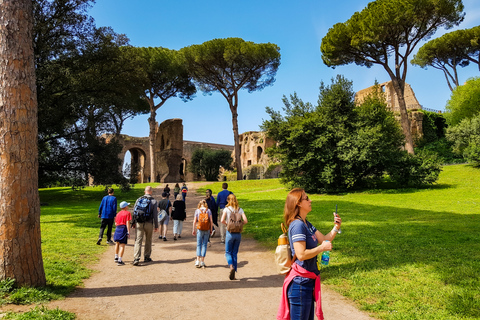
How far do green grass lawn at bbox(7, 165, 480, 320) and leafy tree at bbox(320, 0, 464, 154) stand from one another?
1413 centimetres

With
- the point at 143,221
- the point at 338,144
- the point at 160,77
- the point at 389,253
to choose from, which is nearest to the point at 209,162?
the point at 160,77

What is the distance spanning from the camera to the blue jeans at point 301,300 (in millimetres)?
2551

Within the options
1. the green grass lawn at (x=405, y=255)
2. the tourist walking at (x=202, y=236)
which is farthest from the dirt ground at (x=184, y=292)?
the green grass lawn at (x=405, y=255)

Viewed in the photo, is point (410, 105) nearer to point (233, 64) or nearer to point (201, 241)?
point (233, 64)

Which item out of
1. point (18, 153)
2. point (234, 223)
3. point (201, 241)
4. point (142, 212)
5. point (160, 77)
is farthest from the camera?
point (160, 77)

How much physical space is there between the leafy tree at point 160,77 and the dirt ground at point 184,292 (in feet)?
89.7

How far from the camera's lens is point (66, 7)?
731 inches

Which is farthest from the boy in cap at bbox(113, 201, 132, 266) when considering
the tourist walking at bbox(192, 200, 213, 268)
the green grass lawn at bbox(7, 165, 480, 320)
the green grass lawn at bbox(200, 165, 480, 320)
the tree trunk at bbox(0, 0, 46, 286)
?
the green grass lawn at bbox(200, 165, 480, 320)

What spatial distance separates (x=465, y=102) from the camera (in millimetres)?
33875

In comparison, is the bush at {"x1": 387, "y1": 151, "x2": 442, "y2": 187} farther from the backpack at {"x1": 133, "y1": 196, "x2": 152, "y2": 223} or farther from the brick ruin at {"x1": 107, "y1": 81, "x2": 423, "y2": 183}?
the backpack at {"x1": 133, "y1": 196, "x2": 152, "y2": 223}

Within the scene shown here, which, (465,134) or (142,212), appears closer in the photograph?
(142,212)

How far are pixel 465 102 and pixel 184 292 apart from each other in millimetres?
38667

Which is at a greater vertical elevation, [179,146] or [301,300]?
[179,146]

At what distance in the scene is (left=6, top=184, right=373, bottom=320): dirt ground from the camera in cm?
415
